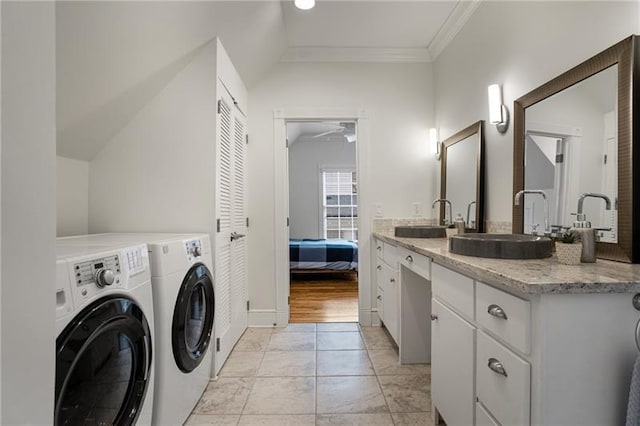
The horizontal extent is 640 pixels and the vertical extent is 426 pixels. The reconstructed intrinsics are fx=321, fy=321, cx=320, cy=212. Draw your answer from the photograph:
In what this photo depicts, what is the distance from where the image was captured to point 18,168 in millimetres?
475

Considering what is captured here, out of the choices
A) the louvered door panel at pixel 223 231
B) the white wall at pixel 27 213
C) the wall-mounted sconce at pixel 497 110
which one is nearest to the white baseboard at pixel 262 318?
the louvered door panel at pixel 223 231

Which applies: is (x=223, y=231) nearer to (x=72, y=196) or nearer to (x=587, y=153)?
(x=72, y=196)

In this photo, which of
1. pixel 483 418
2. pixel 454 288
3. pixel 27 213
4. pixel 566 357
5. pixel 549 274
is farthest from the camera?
pixel 454 288

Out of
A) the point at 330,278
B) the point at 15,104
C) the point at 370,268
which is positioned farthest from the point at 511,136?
the point at 330,278

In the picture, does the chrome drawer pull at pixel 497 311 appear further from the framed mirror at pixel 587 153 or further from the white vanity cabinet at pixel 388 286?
the white vanity cabinet at pixel 388 286

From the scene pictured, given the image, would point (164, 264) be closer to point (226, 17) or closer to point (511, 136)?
point (226, 17)

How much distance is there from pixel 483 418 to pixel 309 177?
18.6 ft

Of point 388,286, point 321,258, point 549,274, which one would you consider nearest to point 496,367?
point 549,274

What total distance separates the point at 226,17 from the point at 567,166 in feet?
6.99

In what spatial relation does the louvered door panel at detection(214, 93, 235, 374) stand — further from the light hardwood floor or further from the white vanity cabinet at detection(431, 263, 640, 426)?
the white vanity cabinet at detection(431, 263, 640, 426)

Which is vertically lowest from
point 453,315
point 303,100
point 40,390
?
point 453,315

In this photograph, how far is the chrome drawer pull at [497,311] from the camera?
985mm

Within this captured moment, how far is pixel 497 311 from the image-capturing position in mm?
1010

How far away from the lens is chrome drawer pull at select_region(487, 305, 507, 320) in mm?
985
